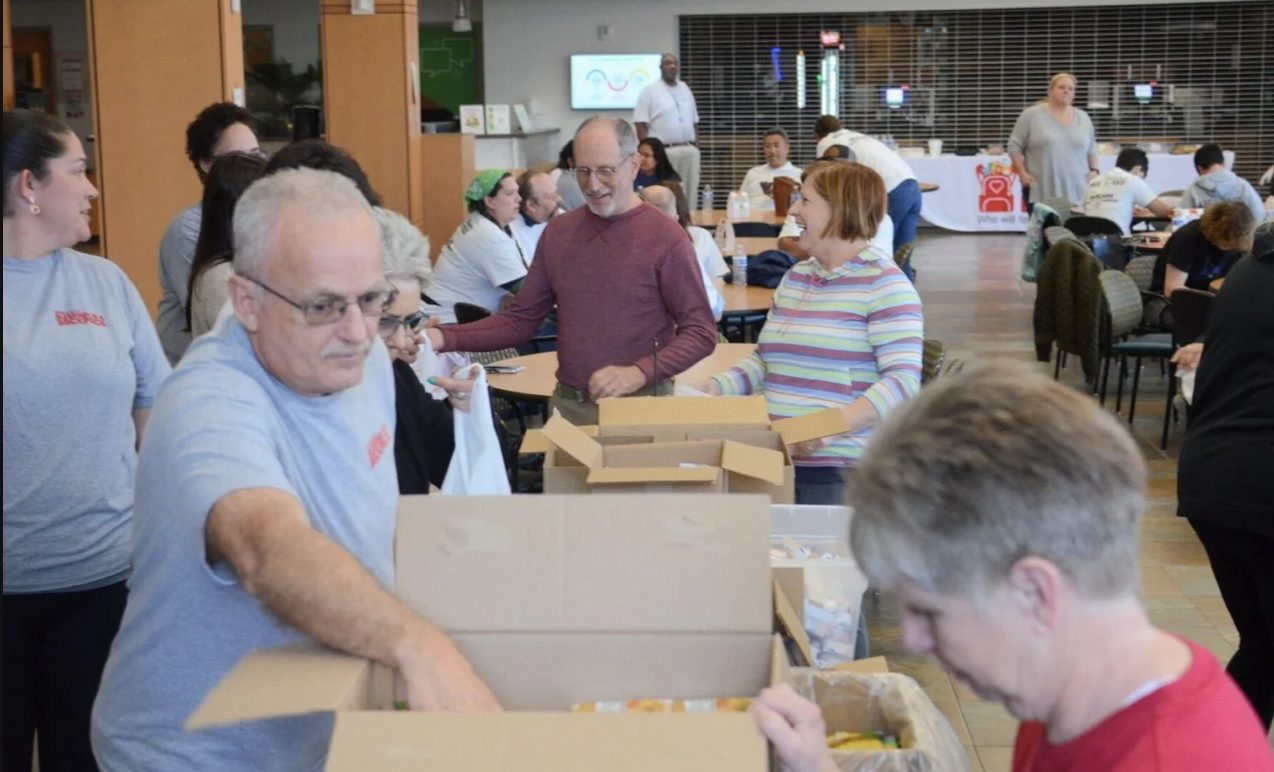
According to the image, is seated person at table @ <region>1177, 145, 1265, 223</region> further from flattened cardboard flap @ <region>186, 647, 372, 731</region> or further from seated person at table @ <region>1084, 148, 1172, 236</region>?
flattened cardboard flap @ <region>186, 647, 372, 731</region>

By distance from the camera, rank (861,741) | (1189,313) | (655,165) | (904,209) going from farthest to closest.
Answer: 1. (655,165)
2. (904,209)
3. (1189,313)
4. (861,741)

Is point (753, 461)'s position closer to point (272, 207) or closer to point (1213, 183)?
point (272, 207)

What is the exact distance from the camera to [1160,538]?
19.9 feet

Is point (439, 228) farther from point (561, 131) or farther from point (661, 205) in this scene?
point (561, 131)

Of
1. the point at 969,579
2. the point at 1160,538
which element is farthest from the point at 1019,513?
the point at 1160,538

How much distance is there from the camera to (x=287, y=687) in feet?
4.47

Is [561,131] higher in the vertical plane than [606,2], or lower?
lower

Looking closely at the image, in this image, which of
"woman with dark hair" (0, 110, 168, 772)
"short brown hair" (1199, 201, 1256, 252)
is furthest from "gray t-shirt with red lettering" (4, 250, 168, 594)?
"short brown hair" (1199, 201, 1256, 252)

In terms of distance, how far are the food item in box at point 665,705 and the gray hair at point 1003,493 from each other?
0.37 metres

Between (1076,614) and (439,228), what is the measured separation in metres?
11.3

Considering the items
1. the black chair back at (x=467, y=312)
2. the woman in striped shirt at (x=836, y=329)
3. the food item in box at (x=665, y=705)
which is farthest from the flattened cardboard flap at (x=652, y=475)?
the black chair back at (x=467, y=312)

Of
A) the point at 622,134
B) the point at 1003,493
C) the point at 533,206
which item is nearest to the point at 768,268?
the point at 533,206

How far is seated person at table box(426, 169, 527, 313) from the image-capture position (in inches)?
280

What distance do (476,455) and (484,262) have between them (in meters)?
4.27
